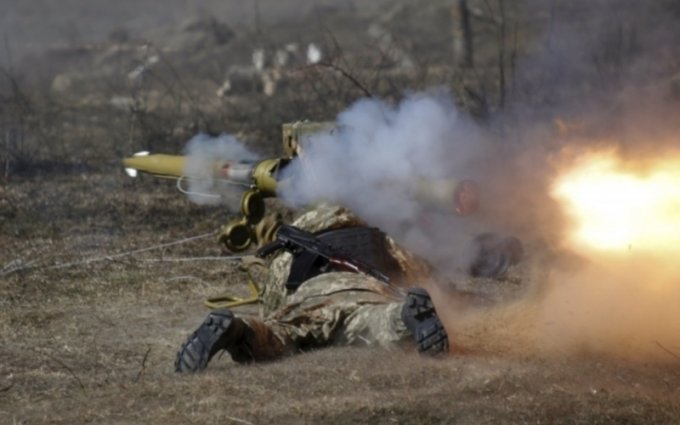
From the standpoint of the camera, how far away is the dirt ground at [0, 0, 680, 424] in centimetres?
622

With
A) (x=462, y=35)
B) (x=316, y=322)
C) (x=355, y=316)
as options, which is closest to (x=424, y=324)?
(x=355, y=316)

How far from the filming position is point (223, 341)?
6906 mm

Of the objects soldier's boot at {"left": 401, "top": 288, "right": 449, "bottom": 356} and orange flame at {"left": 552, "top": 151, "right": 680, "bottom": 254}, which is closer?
soldier's boot at {"left": 401, "top": 288, "right": 449, "bottom": 356}

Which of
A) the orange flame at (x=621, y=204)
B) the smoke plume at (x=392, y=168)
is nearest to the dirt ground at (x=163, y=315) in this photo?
the smoke plume at (x=392, y=168)

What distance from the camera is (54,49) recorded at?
28.8m

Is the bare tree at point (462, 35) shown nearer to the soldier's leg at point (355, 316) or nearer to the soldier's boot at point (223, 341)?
the soldier's leg at point (355, 316)

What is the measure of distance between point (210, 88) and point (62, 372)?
16.1 metres

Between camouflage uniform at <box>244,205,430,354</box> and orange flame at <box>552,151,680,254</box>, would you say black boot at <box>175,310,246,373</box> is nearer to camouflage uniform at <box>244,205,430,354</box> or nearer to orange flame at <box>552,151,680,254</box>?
camouflage uniform at <box>244,205,430,354</box>

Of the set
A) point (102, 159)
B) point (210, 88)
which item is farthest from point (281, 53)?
point (102, 159)

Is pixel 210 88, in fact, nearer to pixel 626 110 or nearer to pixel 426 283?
pixel 626 110

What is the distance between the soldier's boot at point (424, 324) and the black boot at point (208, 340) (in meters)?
0.90

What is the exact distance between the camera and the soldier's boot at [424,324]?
22.9ft

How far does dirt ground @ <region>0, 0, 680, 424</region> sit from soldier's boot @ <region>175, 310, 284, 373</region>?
9 centimetres

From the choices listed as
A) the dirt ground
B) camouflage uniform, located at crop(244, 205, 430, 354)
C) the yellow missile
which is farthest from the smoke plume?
the yellow missile
